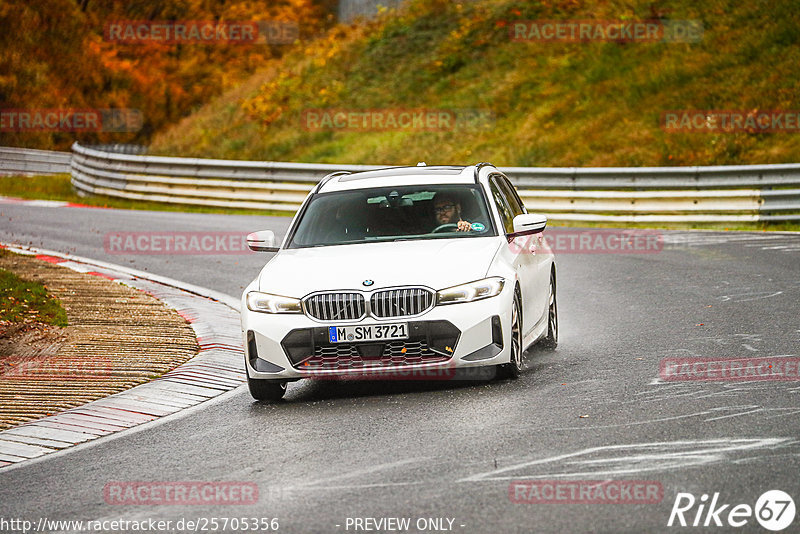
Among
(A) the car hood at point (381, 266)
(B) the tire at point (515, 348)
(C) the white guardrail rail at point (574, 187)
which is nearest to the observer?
(A) the car hood at point (381, 266)

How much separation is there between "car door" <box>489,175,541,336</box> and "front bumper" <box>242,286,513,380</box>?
776 mm

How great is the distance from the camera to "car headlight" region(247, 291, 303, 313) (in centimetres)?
887

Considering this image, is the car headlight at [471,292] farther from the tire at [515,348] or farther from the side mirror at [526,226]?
the side mirror at [526,226]

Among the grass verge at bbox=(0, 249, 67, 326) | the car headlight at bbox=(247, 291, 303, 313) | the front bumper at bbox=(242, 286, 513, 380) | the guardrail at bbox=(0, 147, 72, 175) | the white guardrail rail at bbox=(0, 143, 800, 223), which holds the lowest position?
the guardrail at bbox=(0, 147, 72, 175)

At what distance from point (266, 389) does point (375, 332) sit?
1.02m

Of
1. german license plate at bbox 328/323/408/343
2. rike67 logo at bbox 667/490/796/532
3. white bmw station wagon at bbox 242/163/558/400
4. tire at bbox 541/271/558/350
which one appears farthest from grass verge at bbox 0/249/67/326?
rike67 logo at bbox 667/490/796/532

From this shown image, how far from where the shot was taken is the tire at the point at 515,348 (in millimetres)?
9055

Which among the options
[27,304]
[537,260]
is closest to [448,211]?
[537,260]

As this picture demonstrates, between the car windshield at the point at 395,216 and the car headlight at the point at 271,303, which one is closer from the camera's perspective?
the car headlight at the point at 271,303

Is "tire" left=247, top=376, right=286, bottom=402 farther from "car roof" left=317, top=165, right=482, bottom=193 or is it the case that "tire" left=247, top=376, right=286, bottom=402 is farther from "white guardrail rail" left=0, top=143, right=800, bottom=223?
"white guardrail rail" left=0, top=143, right=800, bottom=223

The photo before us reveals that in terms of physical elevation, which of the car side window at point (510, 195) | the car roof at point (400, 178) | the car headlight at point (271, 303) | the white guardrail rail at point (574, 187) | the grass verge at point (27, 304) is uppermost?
the car roof at point (400, 178)

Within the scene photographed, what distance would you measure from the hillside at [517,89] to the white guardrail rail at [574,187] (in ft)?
13.5

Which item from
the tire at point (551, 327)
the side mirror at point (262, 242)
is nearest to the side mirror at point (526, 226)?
the tire at point (551, 327)

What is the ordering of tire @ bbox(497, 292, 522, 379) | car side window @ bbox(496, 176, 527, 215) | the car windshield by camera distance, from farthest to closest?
car side window @ bbox(496, 176, 527, 215), the car windshield, tire @ bbox(497, 292, 522, 379)
